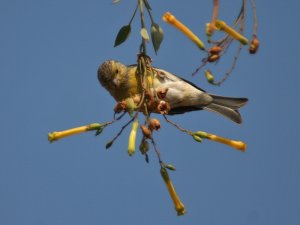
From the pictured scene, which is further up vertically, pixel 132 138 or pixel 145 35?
pixel 145 35

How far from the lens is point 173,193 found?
11.8 feet

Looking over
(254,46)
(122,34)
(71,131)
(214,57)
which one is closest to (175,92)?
(122,34)

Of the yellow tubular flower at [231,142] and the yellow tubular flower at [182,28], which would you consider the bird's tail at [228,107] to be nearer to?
the yellow tubular flower at [231,142]

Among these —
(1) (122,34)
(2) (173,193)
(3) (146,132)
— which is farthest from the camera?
(1) (122,34)

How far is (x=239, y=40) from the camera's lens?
312cm

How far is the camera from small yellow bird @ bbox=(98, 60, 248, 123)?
611 cm

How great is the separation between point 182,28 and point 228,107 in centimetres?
335

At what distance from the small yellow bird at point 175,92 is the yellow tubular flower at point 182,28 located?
7.96 feet

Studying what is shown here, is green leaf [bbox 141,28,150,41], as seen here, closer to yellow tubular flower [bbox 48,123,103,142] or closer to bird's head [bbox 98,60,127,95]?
yellow tubular flower [bbox 48,123,103,142]

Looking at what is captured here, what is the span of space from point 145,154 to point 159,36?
84 centimetres

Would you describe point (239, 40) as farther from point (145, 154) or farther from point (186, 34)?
point (145, 154)

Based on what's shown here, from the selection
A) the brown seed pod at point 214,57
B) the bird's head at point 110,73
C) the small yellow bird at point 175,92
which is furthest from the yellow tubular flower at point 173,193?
the bird's head at point 110,73

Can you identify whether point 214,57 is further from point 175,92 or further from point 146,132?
point 175,92

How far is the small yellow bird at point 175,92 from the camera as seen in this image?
6.11 meters
